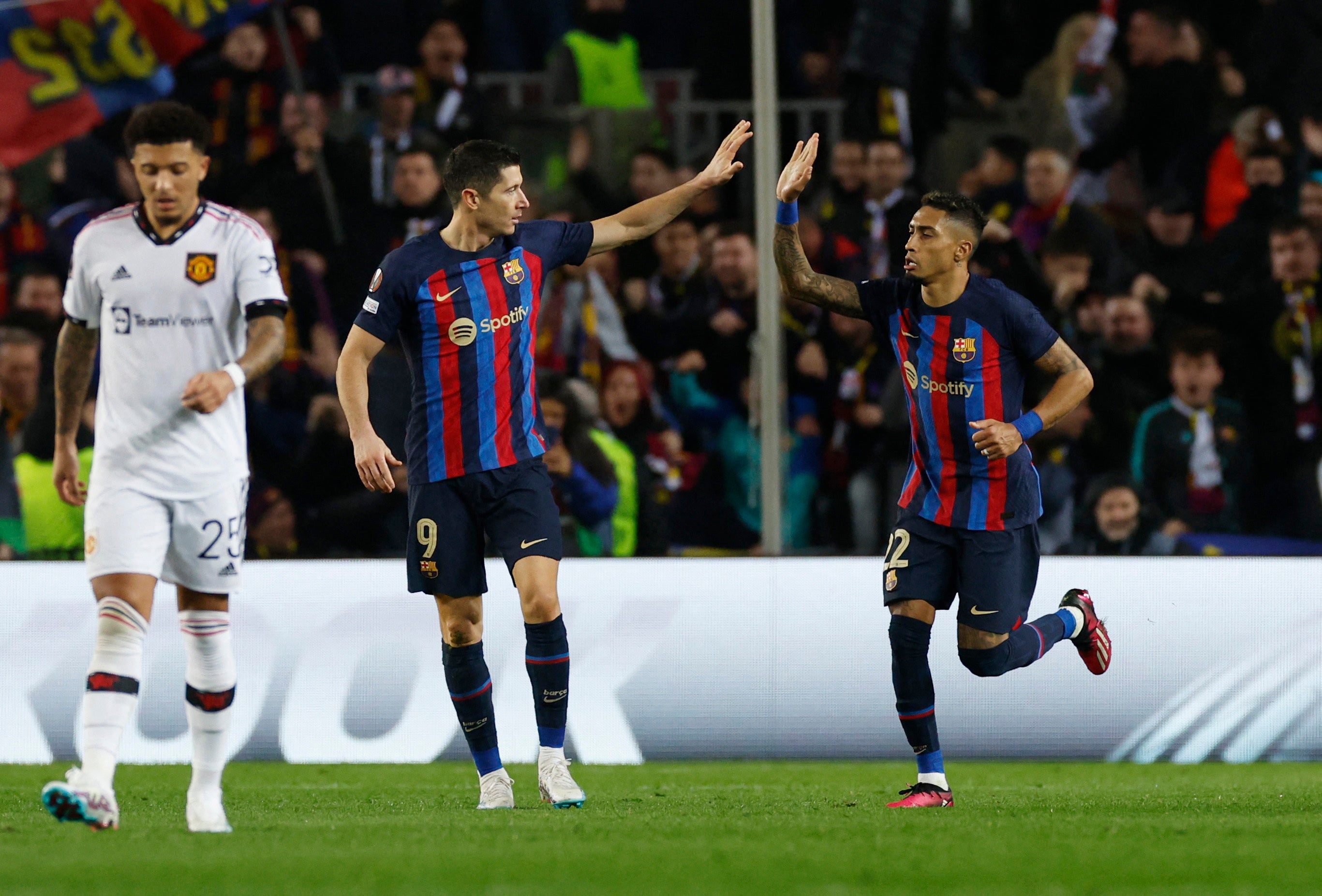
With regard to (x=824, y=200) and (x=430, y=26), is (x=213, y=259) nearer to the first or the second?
(x=824, y=200)

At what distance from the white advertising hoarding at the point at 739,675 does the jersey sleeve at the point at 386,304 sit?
2.48 meters

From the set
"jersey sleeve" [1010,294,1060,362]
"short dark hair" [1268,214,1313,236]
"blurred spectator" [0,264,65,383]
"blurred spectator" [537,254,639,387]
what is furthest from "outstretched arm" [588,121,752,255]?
"short dark hair" [1268,214,1313,236]

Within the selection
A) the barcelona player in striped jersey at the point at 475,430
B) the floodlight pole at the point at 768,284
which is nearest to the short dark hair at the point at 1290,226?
the floodlight pole at the point at 768,284

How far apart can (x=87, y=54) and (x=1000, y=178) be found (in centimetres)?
545

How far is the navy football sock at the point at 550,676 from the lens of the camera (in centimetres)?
560

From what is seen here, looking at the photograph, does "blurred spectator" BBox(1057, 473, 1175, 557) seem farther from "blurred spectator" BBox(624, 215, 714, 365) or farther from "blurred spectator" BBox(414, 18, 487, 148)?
"blurred spectator" BBox(414, 18, 487, 148)

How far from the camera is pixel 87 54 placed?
34.7 ft

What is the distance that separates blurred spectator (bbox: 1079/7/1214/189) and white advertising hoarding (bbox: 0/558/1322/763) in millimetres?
3356

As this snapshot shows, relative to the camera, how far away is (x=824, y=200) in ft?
33.0

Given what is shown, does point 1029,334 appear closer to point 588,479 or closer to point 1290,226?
point 588,479

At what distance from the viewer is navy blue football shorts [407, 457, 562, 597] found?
5.55 metres

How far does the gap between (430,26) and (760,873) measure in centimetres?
796

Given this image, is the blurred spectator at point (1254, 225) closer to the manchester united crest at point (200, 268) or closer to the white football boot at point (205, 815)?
the manchester united crest at point (200, 268)

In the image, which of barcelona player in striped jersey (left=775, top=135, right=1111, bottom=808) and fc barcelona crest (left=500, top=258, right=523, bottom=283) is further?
barcelona player in striped jersey (left=775, top=135, right=1111, bottom=808)
